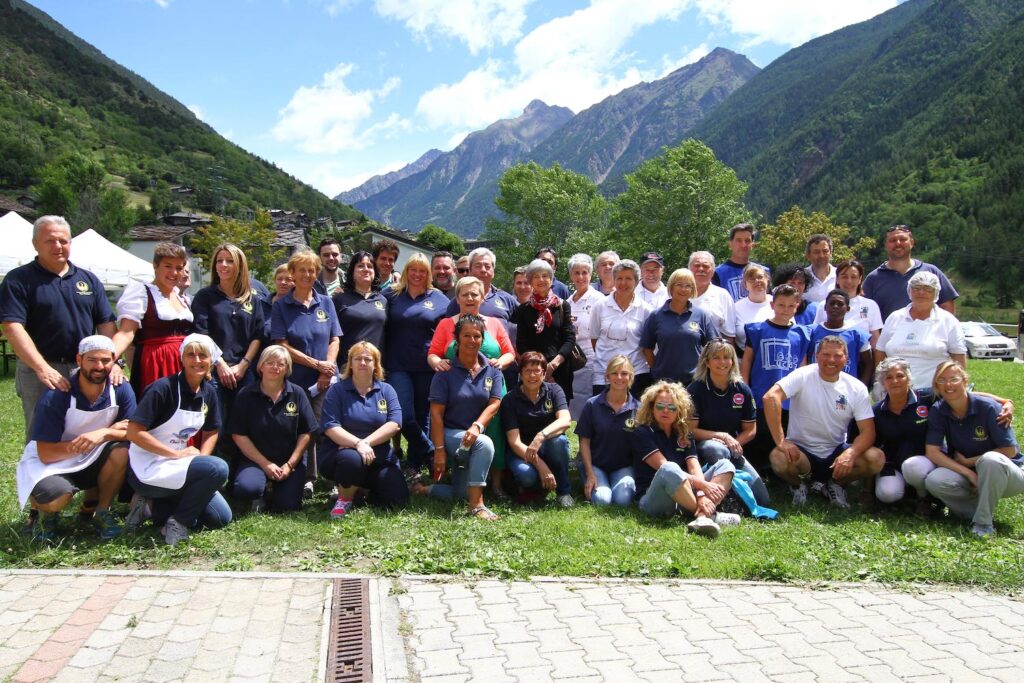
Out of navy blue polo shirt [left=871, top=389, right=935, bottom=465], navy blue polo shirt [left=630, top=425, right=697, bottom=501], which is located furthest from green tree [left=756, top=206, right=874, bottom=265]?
navy blue polo shirt [left=630, top=425, right=697, bottom=501]

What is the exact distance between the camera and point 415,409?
6.46 metres

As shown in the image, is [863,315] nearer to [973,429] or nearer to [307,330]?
[973,429]

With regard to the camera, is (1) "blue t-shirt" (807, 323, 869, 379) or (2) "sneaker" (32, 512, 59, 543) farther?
(1) "blue t-shirt" (807, 323, 869, 379)

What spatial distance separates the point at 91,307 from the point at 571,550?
4.12m

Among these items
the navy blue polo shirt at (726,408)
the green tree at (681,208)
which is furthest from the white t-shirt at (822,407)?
the green tree at (681,208)

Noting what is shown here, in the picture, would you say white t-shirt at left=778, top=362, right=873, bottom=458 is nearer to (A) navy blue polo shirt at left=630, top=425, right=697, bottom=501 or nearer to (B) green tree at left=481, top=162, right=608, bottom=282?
(A) navy blue polo shirt at left=630, top=425, right=697, bottom=501

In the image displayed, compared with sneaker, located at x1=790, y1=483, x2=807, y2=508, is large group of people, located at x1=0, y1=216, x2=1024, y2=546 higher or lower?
higher

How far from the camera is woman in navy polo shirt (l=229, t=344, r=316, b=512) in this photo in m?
5.30

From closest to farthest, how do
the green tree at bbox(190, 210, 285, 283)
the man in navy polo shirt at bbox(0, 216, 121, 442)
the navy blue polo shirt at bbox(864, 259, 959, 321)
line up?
the man in navy polo shirt at bbox(0, 216, 121, 442) < the navy blue polo shirt at bbox(864, 259, 959, 321) < the green tree at bbox(190, 210, 285, 283)

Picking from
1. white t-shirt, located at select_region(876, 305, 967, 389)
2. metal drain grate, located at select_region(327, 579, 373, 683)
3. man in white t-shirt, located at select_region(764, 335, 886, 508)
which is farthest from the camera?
white t-shirt, located at select_region(876, 305, 967, 389)

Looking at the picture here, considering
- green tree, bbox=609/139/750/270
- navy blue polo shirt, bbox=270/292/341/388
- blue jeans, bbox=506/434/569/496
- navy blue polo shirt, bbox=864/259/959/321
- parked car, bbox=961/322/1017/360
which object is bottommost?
parked car, bbox=961/322/1017/360

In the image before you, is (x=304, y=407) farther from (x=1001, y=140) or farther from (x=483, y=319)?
(x=1001, y=140)

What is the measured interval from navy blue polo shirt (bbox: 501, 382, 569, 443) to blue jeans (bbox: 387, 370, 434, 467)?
87 centimetres

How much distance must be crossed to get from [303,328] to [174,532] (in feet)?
6.49
